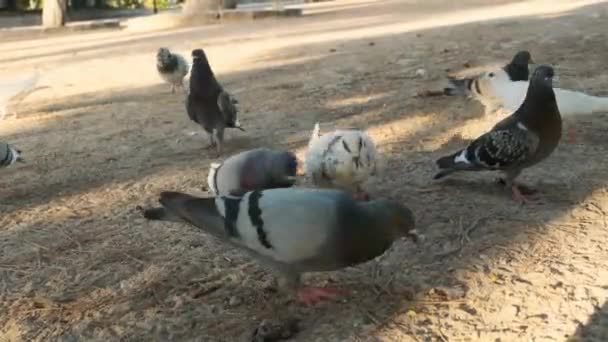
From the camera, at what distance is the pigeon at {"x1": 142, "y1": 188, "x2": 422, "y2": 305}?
7.66 feet

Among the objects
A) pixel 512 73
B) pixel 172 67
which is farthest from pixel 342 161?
pixel 172 67

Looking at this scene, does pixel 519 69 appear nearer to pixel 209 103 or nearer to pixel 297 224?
pixel 209 103

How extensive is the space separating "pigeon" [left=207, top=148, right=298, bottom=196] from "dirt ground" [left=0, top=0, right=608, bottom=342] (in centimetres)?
30

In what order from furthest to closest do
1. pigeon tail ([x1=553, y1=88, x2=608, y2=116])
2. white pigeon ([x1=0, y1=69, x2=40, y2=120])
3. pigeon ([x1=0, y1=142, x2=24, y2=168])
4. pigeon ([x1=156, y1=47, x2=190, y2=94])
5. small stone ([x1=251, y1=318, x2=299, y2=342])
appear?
Result: pigeon ([x1=156, y1=47, x2=190, y2=94]), white pigeon ([x1=0, y1=69, x2=40, y2=120]), pigeon tail ([x1=553, y1=88, x2=608, y2=116]), pigeon ([x1=0, y1=142, x2=24, y2=168]), small stone ([x1=251, y1=318, x2=299, y2=342])

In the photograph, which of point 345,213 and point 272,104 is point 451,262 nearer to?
point 345,213

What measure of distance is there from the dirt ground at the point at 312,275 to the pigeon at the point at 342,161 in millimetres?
352

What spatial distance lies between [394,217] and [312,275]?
1.78ft

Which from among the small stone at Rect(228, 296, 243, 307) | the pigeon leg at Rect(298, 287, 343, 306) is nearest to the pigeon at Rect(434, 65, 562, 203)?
the pigeon leg at Rect(298, 287, 343, 306)

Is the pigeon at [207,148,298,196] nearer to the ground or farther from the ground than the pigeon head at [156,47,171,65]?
nearer to the ground

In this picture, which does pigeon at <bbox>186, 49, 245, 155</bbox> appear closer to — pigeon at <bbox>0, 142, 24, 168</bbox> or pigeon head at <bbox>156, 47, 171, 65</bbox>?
pigeon at <bbox>0, 142, 24, 168</bbox>

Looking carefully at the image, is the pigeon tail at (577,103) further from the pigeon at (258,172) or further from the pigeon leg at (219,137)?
the pigeon leg at (219,137)

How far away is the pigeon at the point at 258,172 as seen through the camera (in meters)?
3.21

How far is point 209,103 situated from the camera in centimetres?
501

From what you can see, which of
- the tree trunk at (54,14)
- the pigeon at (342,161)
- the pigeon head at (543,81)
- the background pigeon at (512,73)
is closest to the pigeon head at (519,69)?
the background pigeon at (512,73)
